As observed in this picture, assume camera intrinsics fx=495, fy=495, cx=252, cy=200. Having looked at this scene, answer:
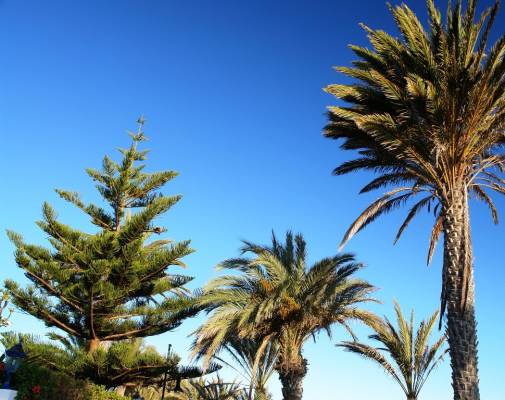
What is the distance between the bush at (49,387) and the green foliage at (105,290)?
1.32 m

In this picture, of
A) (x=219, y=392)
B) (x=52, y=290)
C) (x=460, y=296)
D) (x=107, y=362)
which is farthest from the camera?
(x=219, y=392)

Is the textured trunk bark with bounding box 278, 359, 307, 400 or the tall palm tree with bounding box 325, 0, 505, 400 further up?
the tall palm tree with bounding box 325, 0, 505, 400

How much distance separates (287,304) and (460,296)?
5889 mm

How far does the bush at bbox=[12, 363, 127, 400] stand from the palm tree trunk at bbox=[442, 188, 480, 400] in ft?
27.3

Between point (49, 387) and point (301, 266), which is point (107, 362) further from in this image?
point (301, 266)

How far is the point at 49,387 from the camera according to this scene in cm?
1148

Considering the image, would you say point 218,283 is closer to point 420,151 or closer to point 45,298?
point 45,298

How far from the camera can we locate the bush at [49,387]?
37.4 feet

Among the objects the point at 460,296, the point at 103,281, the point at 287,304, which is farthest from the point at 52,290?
the point at 460,296

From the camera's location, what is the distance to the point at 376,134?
1045cm

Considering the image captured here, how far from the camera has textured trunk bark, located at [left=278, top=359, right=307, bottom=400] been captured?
14.0 metres

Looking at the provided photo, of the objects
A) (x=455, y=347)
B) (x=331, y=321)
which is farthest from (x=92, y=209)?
(x=455, y=347)

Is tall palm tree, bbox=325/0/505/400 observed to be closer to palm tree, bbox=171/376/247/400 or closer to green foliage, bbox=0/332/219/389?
green foliage, bbox=0/332/219/389

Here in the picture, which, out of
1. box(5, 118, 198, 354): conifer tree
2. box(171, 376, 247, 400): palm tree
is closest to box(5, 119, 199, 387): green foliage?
box(5, 118, 198, 354): conifer tree
